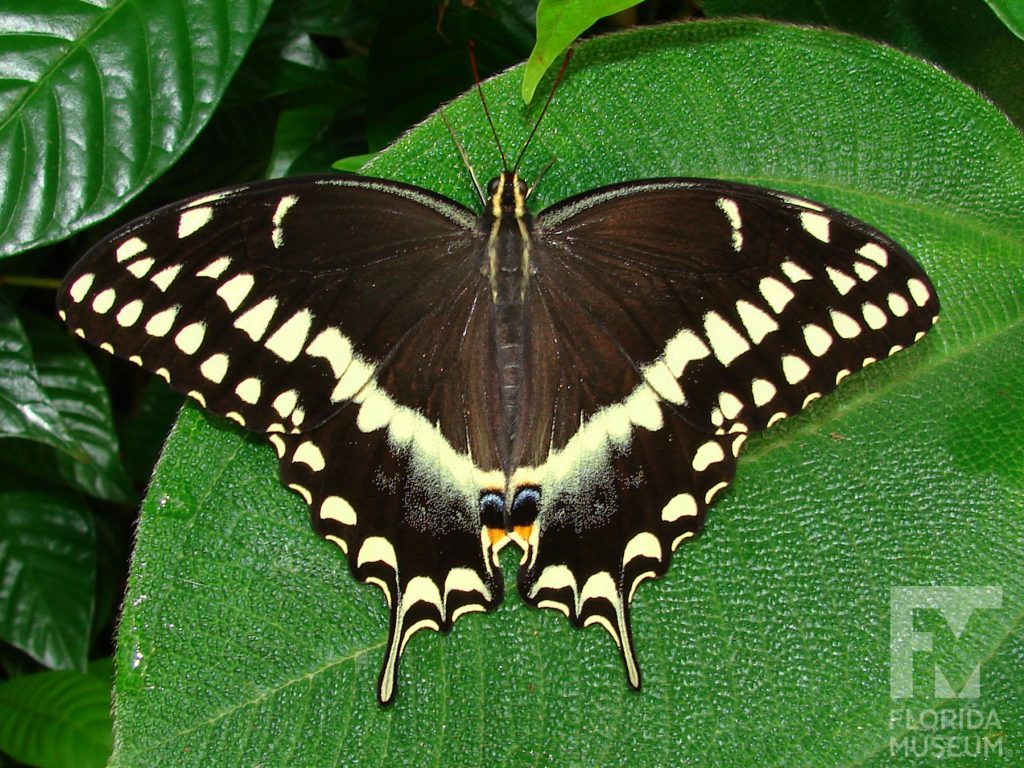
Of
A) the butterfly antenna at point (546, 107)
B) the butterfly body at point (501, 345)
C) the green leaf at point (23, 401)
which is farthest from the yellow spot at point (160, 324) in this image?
the butterfly antenna at point (546, 107)

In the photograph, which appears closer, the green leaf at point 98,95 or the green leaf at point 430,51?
the green leaf at point 98,95

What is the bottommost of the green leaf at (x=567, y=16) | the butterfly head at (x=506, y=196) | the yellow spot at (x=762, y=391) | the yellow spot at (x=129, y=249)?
the yellow spot at (x=762, y=391)

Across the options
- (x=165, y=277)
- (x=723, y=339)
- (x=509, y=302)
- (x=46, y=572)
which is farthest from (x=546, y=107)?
(x=46, y=572)

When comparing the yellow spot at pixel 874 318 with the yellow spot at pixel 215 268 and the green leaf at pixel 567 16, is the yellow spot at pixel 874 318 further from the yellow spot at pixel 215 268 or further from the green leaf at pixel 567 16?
the yellow spot at pixel 215 268

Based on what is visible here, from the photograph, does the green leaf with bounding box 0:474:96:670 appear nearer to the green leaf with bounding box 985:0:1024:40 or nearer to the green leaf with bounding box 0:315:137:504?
the green leaf with bounding box 0:315:137:504

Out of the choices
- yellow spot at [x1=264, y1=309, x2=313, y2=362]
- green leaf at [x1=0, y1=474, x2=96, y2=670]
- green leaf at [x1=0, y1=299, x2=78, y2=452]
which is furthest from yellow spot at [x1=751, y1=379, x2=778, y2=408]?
green leaf at [x1=0, y1=474, x2=96, y2=670]

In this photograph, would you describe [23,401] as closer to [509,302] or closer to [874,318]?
[509,302]
